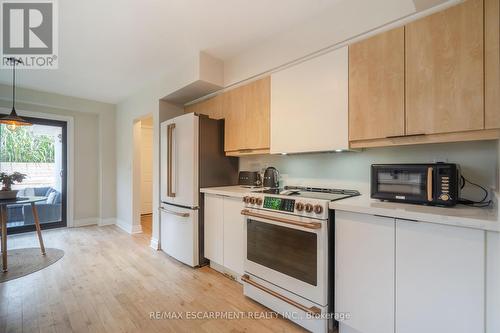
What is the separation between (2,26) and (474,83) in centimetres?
396

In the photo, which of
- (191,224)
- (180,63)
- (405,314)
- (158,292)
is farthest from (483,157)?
(180,63)

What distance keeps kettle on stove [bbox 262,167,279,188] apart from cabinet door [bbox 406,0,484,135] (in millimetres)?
1384

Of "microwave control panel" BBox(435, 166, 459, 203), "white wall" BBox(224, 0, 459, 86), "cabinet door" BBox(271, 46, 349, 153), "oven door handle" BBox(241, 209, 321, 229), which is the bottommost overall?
"oven door handle" BBox(241, 209, 321, 229)

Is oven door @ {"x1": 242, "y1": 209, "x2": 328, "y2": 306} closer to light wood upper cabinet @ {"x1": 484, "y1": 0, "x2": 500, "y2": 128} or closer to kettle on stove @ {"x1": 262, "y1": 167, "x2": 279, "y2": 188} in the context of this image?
kettle on stove @ {"x1": 262, "y1": 167, "x2": 279, "y2": 188}

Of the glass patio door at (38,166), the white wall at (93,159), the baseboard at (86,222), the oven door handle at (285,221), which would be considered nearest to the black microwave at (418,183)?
the oven door handle at (285,221)

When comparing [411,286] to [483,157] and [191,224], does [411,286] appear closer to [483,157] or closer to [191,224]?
[483,157]

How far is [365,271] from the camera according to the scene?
1452 millimetres

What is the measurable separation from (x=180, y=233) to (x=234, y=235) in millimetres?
899

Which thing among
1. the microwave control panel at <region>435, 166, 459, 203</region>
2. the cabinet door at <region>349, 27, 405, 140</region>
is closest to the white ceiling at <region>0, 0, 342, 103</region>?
the cabinet door at <region>349, 27, 405, 140</region>

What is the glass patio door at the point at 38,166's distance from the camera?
400 cm

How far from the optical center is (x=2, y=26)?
2.19 meters

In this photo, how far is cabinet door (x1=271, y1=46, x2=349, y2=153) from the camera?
1.82m

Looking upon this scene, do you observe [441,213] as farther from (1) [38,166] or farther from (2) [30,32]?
(1) [38,166]

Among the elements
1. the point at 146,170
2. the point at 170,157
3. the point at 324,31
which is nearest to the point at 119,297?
the point at 170,157
